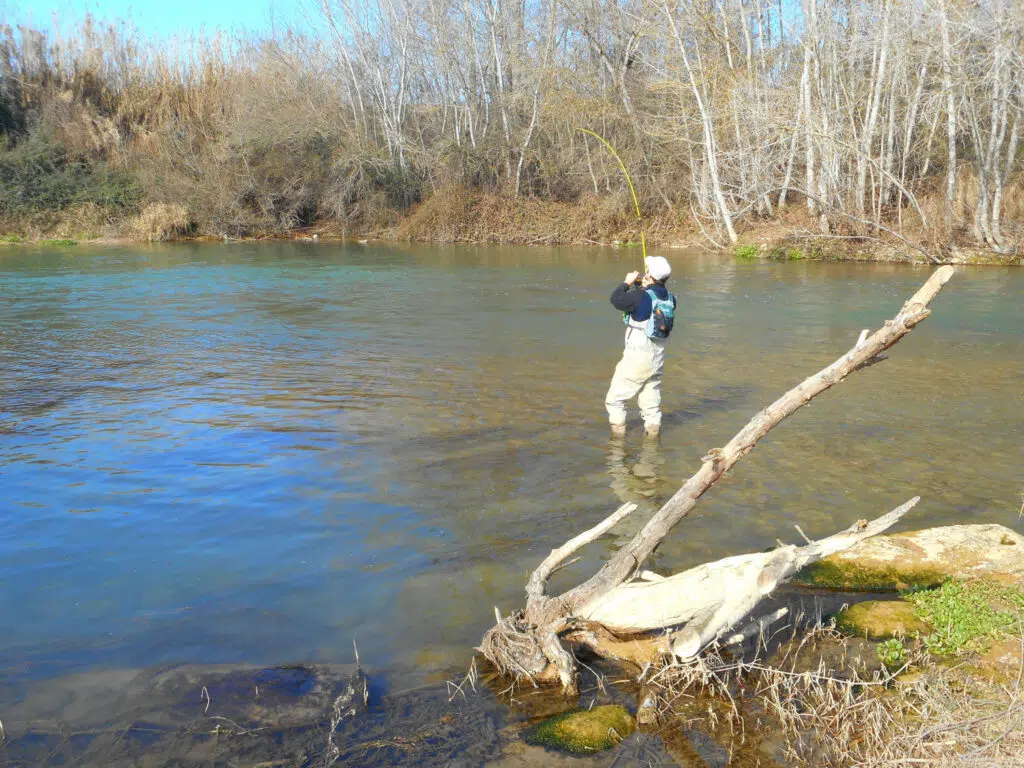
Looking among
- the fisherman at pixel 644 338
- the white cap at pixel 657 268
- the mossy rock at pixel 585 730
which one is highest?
the white cap at pixel 657 268

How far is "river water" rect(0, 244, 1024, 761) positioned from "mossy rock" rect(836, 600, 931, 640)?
118 cm

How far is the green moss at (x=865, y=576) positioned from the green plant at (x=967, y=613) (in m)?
0.14

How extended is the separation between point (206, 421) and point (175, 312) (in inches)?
355

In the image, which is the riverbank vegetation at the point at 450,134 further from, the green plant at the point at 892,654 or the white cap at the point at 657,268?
the green plant at the point at 892,654

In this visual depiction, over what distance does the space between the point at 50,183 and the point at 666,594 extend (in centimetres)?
4007

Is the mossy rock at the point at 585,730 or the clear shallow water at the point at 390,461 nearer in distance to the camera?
the mossy rock at the point at 585,730

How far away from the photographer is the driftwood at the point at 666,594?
4.13 m

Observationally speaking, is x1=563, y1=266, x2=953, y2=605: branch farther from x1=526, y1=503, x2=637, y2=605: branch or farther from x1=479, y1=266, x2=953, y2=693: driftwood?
x1=526, y1=503, x2=637, y2=605: branch

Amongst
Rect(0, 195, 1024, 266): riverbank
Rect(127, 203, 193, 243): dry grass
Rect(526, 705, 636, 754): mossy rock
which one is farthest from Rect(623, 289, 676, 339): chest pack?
Rect(127, 203, 193, 243): dry grass

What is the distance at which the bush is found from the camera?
3666 cm

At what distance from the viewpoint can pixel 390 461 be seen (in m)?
7.73

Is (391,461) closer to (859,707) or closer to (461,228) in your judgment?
(859,707)

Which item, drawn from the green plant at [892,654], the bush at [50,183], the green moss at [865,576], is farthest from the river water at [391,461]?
the bush at [50,183]

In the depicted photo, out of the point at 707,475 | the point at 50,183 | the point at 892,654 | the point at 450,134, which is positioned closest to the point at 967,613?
the point at 892,654
